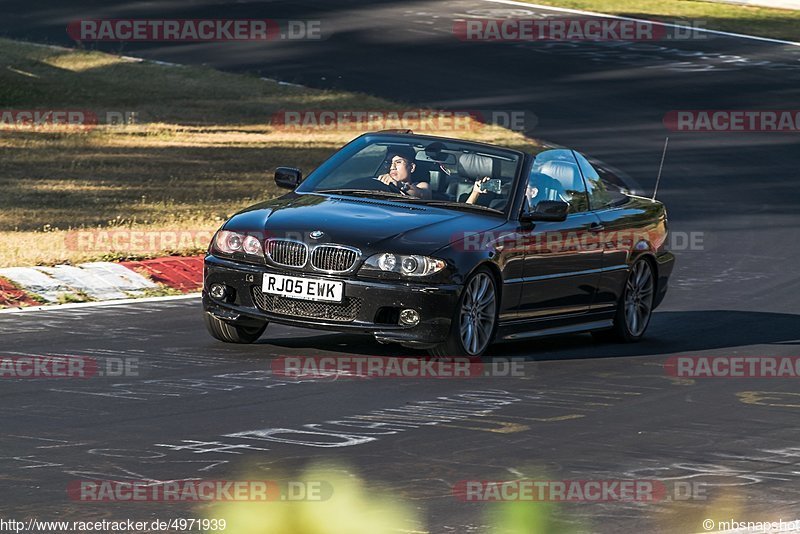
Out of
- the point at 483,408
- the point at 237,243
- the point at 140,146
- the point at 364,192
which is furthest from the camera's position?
the point at 140,146

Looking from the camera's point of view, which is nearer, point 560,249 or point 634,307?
point 560,249

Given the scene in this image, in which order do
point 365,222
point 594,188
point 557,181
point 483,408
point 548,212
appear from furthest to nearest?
point 594,188, point 557,181, point 548,212, point 365,222, point 483,408

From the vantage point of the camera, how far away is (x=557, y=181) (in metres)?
12.7

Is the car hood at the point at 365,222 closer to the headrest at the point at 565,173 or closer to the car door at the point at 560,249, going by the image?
the car door at the point at 560,249

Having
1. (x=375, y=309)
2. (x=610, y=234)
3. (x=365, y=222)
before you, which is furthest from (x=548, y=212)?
(x=375, y=309)

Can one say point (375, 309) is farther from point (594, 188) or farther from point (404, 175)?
point (594, 188)

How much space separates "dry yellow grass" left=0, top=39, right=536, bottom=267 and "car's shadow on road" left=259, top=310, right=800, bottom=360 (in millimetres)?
3688

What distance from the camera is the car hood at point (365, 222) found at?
36.3 ft

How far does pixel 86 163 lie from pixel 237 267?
41.6 ft

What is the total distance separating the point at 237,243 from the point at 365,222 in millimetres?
872

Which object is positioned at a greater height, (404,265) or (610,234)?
(610,234)

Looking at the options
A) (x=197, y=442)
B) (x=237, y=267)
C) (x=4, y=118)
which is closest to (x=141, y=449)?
(x=197, y=442)

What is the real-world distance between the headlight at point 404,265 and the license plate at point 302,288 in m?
0.24

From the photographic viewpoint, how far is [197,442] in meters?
8.45
